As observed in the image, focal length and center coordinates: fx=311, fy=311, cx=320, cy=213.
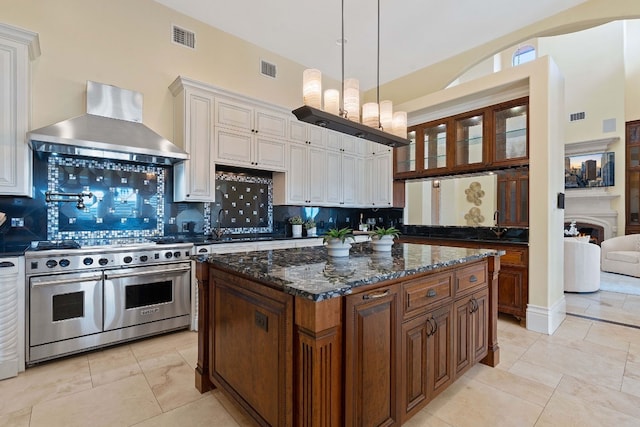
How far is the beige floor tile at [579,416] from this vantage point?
6.07 ft

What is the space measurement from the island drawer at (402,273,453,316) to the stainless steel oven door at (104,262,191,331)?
2.41 metres

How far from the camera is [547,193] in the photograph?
335 centimetres

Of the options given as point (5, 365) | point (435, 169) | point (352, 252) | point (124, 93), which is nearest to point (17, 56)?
point (124, 93)

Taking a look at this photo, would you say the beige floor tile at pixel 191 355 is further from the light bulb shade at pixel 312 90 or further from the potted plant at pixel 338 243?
the light bulb shade at pixel 312 90

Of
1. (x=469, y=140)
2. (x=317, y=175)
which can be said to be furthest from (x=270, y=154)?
(x=469, y=140)

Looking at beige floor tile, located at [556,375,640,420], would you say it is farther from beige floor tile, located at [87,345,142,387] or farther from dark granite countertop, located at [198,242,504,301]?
beige floor tile, located at [87,345,142,387]

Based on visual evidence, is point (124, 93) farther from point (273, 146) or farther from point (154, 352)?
point (154, 352)

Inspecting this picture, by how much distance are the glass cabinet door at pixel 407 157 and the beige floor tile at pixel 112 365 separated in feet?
14.1

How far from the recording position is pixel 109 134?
9.45ft

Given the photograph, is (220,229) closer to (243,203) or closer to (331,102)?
(243,203)

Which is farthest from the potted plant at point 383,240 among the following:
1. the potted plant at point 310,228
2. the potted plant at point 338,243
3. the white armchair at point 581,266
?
the white armchair at point 581,266

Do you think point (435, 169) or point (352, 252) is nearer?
point (352, 252)

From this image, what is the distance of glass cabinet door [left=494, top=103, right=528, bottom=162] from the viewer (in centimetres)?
375

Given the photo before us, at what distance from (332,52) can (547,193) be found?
3.38 m
